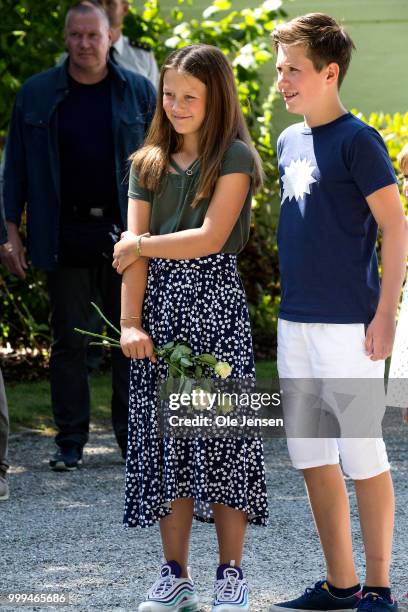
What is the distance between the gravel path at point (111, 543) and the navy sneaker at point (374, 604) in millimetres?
295

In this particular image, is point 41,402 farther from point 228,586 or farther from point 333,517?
point 333,517

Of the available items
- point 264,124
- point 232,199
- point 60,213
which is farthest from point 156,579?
point 264,124

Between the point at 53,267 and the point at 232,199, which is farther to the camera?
the point at 53,267

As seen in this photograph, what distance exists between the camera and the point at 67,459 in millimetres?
5715

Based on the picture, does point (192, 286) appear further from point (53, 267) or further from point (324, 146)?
point (53, 267)

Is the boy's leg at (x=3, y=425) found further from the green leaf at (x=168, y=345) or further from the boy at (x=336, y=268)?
the boy at (x=336, y=268)

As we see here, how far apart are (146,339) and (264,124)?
5.77m

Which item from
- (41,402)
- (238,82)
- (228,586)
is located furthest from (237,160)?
(238,82)

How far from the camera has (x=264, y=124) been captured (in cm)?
921

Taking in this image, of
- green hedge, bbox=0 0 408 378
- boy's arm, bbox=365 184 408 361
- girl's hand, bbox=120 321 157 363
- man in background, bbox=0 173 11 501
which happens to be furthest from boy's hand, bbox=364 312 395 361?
green hedge, bbox=0 0 408 378

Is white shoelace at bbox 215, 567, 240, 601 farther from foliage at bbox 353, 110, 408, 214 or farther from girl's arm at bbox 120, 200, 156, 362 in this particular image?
foliage at bbox 353, 110, 408, 214

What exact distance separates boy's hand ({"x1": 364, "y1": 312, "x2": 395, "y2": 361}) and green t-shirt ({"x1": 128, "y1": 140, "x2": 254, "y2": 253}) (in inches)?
21.5

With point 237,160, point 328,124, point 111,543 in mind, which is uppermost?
point 328,124

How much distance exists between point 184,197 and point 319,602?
128 centimetres
